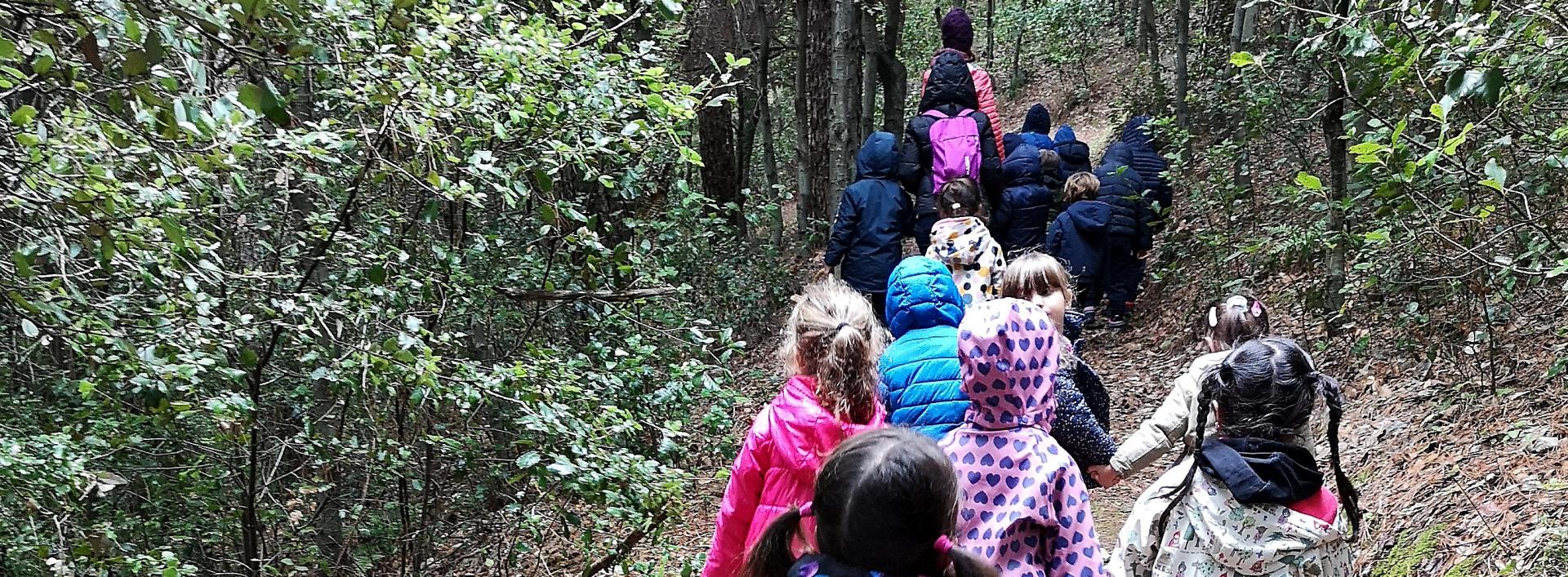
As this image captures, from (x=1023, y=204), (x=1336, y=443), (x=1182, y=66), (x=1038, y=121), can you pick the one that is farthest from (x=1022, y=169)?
(x=1336, y=443)

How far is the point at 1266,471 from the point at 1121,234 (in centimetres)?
662

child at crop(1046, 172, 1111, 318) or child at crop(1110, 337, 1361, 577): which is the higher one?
child at crop(1110, 337, 1361, 577)

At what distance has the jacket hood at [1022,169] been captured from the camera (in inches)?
392

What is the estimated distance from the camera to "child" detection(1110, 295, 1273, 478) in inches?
176

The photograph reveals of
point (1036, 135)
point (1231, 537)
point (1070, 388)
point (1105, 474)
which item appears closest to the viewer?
point (1231, 537)

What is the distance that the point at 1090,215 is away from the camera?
9.90 meters

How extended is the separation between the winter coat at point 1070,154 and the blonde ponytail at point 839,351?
294 inches

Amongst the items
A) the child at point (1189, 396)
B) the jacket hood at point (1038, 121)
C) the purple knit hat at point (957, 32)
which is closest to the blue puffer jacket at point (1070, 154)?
the jacket hood at point (1038, 121)

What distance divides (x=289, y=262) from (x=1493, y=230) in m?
7.12

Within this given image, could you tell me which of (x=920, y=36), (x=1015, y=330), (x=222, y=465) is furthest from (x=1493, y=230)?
(x=920, y=36)

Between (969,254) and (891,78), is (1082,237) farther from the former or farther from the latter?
(891,78)

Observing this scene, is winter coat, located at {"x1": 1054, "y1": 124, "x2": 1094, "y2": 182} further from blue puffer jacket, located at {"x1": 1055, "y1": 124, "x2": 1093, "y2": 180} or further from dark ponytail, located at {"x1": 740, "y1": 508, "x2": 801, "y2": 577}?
dark ponytail, located at {"x1": 740, "y1": 508, "x2": 801, "y2": 577}

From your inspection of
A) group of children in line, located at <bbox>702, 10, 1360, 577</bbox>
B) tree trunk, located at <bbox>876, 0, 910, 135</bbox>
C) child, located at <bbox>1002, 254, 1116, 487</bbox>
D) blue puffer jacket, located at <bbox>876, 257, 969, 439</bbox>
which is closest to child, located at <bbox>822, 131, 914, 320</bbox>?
child, located at <bbox>1002, 254, 1116, 487</bbox>

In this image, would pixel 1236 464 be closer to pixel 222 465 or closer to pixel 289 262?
pixel 289 262
